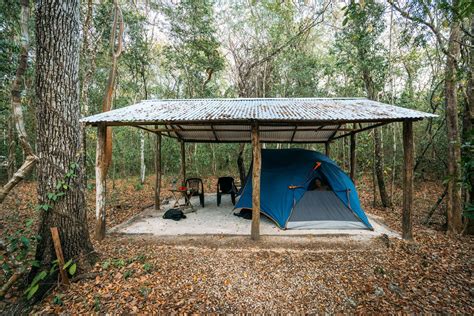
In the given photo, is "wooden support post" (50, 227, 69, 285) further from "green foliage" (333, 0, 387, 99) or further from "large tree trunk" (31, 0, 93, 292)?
"green foliage" (333, 0, 387, 99)

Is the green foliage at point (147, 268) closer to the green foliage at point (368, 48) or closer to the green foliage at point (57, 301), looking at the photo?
the green foliage at point (57, 301)

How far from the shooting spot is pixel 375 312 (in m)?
2.61

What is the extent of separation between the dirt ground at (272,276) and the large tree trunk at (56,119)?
27.9 inches

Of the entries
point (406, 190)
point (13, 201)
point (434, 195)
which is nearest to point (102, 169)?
point (13, 201)

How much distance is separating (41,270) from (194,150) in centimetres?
966

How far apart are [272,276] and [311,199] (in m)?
2.33

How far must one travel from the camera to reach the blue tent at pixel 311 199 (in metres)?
4.98

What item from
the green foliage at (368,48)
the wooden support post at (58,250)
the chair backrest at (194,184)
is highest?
the green foliage at (368,48)

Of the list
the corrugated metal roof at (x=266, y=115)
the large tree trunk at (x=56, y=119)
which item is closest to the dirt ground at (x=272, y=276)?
the large tree trunk at (x=56, y=119)

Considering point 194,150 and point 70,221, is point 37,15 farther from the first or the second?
point 194,150

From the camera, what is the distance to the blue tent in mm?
4984

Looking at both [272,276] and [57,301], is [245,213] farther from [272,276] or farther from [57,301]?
[57,301]

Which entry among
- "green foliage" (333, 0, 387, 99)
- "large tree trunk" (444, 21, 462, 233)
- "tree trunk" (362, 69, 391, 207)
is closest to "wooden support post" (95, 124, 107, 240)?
"green foliage" (333, 0, 387, 99)

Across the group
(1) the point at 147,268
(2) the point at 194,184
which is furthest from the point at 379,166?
(1) the point at 147,268
